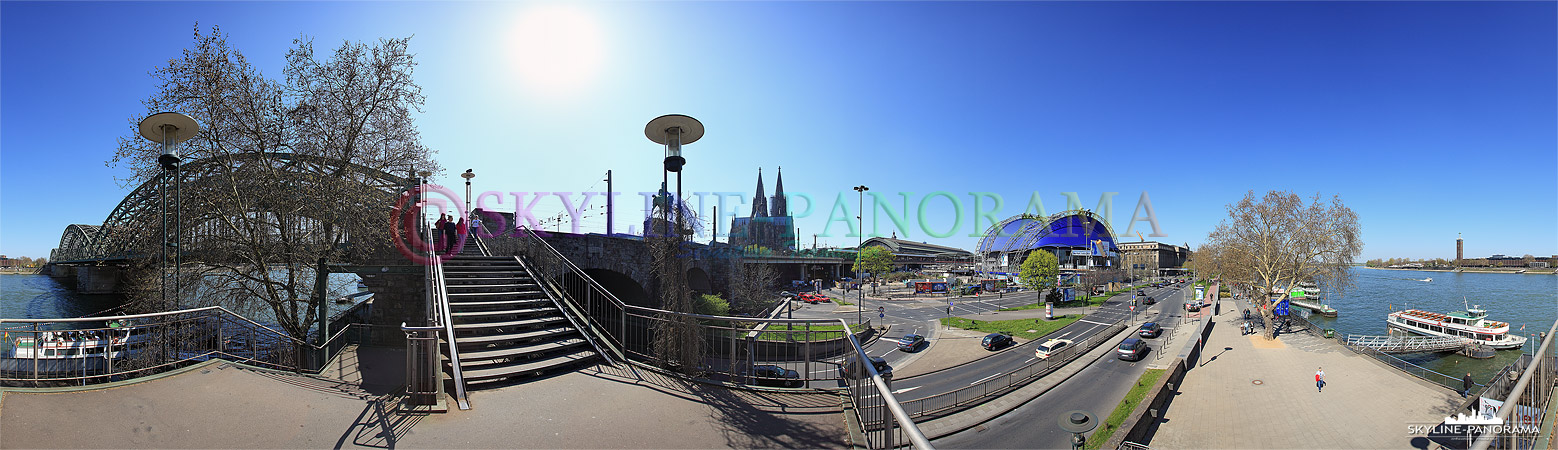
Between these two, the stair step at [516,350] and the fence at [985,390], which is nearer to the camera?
the stair step at [516,350]

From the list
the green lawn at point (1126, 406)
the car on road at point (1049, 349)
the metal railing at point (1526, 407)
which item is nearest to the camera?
the metal railing at point (1526, 407)

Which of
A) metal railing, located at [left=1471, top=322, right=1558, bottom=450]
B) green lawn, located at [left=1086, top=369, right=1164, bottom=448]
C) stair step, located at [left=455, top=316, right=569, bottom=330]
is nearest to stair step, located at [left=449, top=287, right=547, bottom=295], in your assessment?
stair step, located at [left=455, top=316, right=569, bottom=330]

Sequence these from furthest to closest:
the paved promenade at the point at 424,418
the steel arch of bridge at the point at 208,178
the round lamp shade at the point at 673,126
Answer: the steel arch of bridge at the point at 208,178
the round lamp shade at the point at 673,126
the paved promenade at the point at 424,418

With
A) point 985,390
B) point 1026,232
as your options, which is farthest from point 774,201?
point 985,390

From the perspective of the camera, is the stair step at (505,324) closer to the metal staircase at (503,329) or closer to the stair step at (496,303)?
the metal staircase at (503,329)

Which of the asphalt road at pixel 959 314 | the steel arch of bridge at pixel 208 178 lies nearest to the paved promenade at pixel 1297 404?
the asphalt road at pixel 959 314

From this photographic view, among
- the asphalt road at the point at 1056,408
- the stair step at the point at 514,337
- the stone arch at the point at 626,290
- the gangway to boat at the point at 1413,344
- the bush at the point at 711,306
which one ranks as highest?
the stair step at the point at 514,337

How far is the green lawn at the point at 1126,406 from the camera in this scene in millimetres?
12922

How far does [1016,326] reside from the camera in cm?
2984

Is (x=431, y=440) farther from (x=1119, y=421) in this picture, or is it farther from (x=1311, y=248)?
(x=1311, y=248)

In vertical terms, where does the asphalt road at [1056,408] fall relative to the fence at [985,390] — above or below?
below

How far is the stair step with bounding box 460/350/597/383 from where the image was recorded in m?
5.80

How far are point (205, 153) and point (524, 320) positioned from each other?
807cm

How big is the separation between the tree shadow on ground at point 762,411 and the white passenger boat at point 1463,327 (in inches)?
1802
